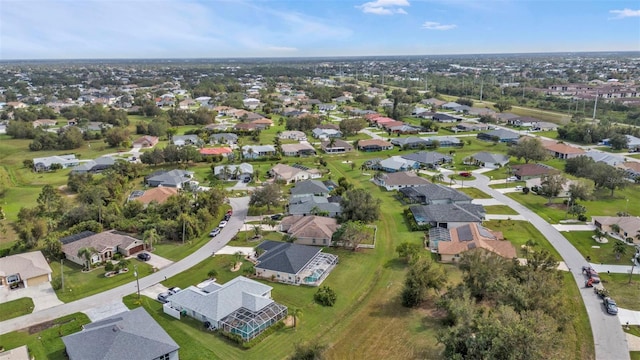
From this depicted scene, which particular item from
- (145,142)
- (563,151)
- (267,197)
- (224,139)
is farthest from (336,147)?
(563,151)

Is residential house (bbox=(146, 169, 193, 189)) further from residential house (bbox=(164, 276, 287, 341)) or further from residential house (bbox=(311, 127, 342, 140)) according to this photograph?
residential house (bbox=(311, 127, 342, 140))

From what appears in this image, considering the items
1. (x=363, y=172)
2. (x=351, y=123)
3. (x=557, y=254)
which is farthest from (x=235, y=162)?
(x=557, y=254)

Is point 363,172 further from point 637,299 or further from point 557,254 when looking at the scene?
point 637,299

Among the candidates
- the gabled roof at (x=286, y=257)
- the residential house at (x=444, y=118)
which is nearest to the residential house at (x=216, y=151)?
the gabled roof at (x=286, y=257)

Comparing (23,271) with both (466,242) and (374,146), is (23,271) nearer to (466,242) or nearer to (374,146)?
(466,242)

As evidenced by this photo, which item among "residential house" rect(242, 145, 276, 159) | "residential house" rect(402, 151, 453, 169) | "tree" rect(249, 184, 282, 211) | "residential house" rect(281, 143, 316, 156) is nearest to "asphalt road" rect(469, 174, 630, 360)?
"residential house" rect(402, 151, 453, 169)

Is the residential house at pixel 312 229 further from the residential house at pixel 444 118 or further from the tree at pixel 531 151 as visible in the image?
the residential house at pixel 444 118

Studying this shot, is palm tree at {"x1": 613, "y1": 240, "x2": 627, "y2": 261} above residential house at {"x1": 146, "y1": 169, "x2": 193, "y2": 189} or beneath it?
beneath
